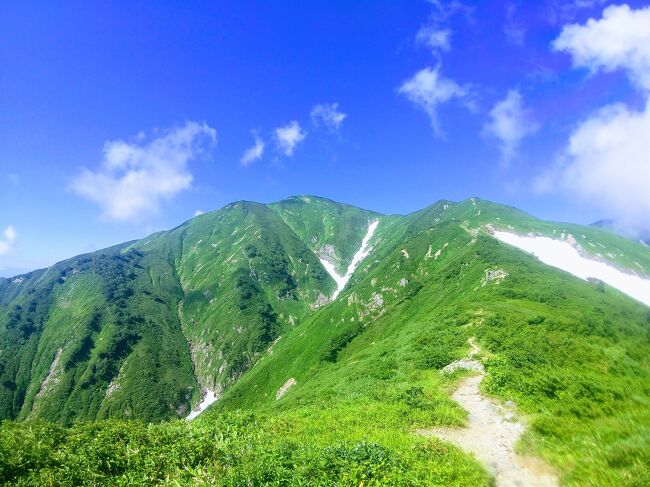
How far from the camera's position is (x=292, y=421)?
20109mm

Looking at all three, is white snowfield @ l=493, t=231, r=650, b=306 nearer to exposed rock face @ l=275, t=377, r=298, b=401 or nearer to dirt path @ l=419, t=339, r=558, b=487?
exposed rock face @ l=275, t=377, r=298, b=401

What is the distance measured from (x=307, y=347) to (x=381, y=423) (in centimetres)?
13589

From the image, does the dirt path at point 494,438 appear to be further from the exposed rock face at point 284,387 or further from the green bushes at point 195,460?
the exposed rock face at point 284,387

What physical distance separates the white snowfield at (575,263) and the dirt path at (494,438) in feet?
491

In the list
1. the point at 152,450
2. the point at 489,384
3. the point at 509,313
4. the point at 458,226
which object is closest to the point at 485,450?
the point at 489,384

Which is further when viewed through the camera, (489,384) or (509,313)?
(509,313)

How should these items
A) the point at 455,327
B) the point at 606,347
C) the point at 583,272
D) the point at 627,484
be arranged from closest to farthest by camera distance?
the point at 627,484, the point at 606,347, the point at 455,327, the point at 583,272

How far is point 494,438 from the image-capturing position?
16.9 meters

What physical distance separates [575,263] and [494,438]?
623 feet

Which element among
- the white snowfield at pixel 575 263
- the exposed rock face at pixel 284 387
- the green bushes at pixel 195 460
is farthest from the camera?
the white snowfield at pixel 575 263

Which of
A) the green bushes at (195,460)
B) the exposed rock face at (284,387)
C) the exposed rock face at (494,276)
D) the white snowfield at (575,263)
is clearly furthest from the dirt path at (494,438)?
the white snowfield at (575,263)

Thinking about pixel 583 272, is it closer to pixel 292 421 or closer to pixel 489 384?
pixel 489 384

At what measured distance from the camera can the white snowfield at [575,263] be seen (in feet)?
516

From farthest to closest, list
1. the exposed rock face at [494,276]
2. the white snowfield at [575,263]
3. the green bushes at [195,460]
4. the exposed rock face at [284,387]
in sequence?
1. the white snowfield at [575,263]
2. the exposed rock face at [284,387]
3. the exposed rock face at [494,276]
4. the green bushes at [195,460]
